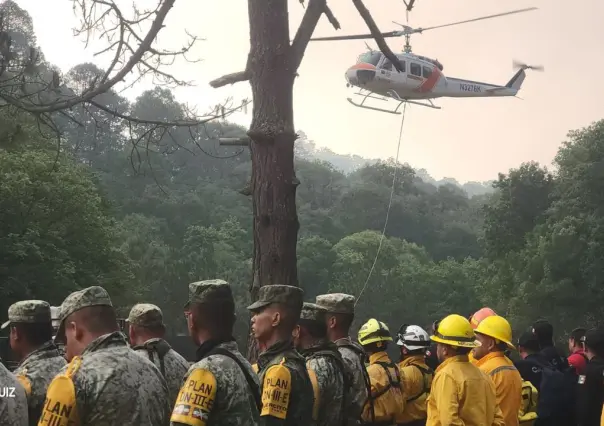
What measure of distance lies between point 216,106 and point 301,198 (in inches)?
3859

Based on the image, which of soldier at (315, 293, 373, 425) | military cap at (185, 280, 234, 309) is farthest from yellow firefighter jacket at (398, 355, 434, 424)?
military cap at (185, 280, 234, 309)

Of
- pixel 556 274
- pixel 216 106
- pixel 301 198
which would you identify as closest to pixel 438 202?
pixel 301 198

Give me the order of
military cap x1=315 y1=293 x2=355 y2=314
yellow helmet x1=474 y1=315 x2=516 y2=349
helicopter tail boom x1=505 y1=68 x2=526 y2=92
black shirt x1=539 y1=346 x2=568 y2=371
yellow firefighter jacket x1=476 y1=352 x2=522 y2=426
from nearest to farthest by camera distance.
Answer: military cap x1=315 y1=293 x2=355 y2=314 → yellow firefighter jacket x1=476 y1=352 x2=522 y2=426 → yellow helmet x1=474 y1=315 x2=516 y2=349 → black shirt x1=539 y1=346 x2=568 y2=371 → helicopter tail boom x1=505 y1=68 x2=526 y2=92

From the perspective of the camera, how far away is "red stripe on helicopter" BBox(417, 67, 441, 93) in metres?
38.8

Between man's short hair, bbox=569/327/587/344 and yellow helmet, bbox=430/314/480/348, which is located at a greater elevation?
yellow helmet, bbox=430/314/480/348

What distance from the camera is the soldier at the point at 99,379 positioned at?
3928 mm

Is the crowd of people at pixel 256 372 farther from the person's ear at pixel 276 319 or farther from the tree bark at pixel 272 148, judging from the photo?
the tree bark at pixel 272 148

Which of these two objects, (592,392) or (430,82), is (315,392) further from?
(430,82)

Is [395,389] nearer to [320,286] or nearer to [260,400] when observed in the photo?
[260,400]

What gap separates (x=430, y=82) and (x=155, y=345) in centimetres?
3387

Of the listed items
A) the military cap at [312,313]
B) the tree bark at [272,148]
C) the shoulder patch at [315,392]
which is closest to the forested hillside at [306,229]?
the tree bark at [272,148]

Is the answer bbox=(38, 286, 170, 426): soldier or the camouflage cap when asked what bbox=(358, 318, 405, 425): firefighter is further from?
bbox=(38, 286, 170, 426): soldier

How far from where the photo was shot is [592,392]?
8.38 metres

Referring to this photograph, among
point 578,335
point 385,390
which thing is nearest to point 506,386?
point 385,390
